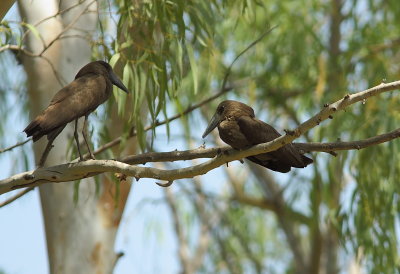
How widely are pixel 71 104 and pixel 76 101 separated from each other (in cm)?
3

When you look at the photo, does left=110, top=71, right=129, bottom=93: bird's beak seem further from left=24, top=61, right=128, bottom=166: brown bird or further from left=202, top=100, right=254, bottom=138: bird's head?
left=202, top=100, right=254, bottom=138: bird's head

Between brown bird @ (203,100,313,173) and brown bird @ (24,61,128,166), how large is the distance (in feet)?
1.59

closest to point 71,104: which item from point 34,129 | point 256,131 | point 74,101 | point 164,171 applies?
point 74,101

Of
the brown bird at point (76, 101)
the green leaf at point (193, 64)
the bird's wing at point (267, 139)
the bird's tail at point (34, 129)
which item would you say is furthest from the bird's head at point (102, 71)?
the bird's wing at point (267, 139)

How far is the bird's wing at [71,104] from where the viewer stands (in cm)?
270

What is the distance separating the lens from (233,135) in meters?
2.76

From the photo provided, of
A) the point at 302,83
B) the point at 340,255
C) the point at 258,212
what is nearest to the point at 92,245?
the point at 302,83

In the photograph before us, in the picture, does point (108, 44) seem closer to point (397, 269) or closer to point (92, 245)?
point (92, 245)

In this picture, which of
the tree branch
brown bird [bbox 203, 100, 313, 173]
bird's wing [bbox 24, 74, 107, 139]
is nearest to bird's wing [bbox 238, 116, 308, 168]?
brown bird [bbox 203, 100, 313, 173]

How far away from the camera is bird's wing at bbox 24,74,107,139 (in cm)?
270

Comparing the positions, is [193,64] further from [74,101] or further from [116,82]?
[74,101]

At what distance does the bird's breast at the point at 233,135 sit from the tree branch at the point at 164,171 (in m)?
0.11

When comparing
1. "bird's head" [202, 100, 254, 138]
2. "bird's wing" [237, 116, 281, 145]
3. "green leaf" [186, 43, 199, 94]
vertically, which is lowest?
"bird's wing" [237, 116, 281, 145]

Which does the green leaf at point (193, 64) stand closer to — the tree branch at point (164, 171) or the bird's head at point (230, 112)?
the bird's head at point (230, 112)
